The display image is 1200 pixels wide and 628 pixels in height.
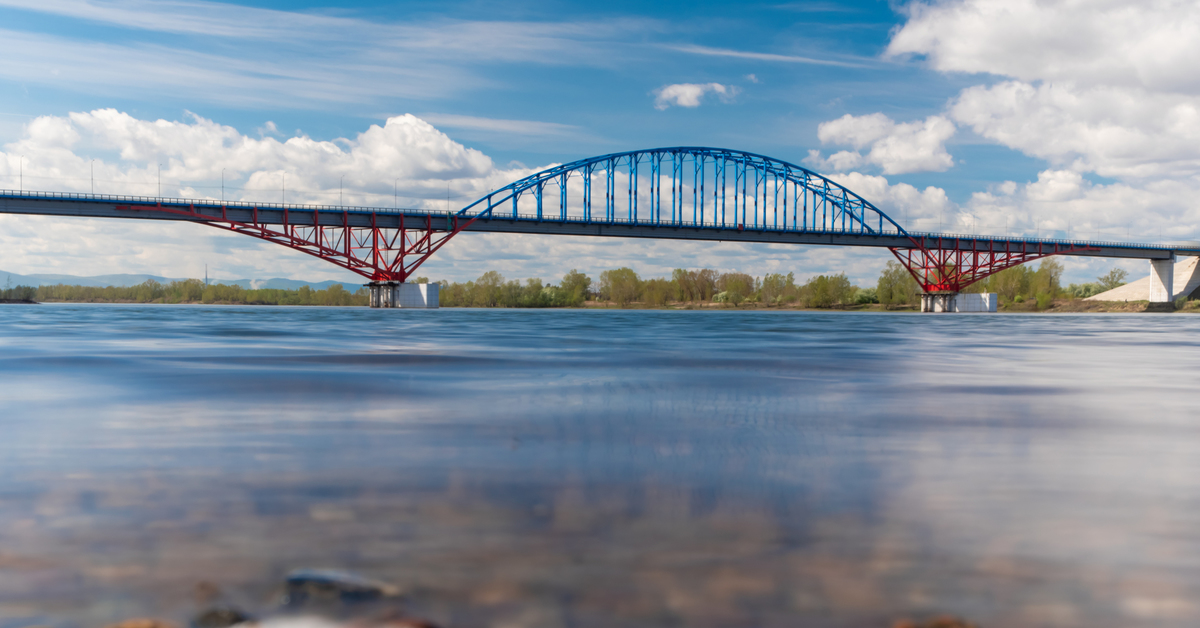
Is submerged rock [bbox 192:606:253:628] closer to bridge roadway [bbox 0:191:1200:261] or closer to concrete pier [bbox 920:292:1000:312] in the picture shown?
bridge roadway [bbox 0:191:1200:261]

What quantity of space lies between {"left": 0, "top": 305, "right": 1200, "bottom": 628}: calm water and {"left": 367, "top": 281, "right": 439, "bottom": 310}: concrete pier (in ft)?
257

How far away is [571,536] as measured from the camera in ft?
13.9

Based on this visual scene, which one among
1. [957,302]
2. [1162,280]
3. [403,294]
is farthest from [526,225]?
[1162,280]

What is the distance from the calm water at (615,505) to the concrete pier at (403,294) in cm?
7832

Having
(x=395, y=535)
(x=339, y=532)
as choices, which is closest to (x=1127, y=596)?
(x=395, y=535)

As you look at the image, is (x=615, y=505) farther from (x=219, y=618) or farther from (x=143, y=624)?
(x=143, y=624)

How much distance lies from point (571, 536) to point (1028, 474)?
410cm

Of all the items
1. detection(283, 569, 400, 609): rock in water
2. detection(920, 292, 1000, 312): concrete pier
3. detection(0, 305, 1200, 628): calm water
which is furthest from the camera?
detection(920, 292, 1000, 312): concrete pier

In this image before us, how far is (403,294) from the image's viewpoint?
3489 inches

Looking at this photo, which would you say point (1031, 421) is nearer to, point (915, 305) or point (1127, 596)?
point (1127, 596)

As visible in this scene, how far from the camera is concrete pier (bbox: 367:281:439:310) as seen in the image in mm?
87562

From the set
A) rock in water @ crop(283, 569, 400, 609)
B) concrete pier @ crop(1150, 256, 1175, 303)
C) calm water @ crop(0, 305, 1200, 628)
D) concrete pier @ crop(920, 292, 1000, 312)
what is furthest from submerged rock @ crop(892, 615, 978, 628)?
concrete pier @ crop(1150, 256, 1175, 303)

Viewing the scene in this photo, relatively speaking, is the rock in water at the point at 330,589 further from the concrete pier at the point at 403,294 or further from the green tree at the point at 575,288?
the green tree at the point at 575,288

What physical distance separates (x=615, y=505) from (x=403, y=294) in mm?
87274
